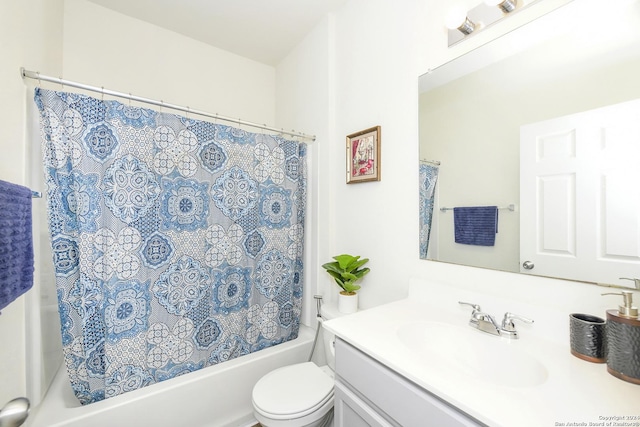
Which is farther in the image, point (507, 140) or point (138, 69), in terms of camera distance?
point (138, 69)

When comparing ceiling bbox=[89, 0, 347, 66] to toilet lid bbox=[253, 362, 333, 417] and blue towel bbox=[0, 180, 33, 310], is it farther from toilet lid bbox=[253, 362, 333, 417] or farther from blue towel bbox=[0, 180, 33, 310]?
toilet lid bbox=[253, 362, 333, 417]

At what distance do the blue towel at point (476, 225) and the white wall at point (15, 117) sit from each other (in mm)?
1785

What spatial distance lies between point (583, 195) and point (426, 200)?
0.54 meters

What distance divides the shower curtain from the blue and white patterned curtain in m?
0.93

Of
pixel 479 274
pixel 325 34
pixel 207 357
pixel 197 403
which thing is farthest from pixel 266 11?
pixel 197 403

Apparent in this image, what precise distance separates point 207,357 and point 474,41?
210cm

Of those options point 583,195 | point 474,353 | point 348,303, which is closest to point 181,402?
point 348,303

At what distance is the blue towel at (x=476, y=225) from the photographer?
3.40ft

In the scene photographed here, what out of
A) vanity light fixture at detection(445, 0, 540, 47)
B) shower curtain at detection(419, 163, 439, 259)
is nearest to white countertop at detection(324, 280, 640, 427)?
shower curtain at detection(419, 163, 439, 259)

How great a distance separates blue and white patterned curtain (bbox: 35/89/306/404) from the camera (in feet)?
3.87

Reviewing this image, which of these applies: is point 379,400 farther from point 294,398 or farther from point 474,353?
point 294,398

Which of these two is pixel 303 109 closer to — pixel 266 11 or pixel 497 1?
pixel 266 11

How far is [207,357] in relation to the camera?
1528mm

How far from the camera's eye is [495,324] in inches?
35.0
